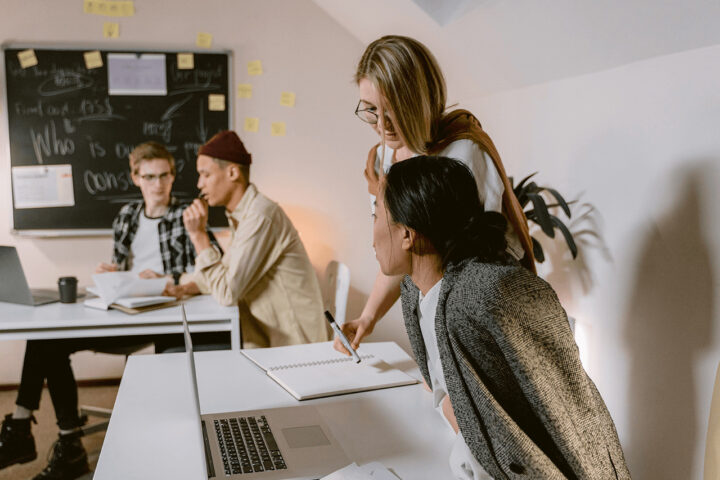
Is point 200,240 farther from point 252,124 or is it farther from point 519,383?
point 519,383

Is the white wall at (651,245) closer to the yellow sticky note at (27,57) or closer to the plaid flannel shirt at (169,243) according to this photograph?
the plaid flannel shirt at (169,243)

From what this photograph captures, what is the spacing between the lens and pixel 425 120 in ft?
4.34

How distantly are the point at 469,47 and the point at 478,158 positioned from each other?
3.75 feet

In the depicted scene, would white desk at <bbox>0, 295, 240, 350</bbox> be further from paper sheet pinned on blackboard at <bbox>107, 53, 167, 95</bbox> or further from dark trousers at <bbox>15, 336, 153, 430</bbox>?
paper sheet pinned on blackboard at <bbox>107, 53, 167, 95</bbox>

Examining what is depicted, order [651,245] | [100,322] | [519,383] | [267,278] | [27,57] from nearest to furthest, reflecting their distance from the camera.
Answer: [519,383] < [651,245] < [100,322] < [267,278] < [27,57]

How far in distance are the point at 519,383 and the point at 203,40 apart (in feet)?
9.54

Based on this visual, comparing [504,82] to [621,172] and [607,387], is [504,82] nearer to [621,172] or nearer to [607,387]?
[621,172]

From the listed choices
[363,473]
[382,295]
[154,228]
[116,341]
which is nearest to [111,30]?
[154,228]

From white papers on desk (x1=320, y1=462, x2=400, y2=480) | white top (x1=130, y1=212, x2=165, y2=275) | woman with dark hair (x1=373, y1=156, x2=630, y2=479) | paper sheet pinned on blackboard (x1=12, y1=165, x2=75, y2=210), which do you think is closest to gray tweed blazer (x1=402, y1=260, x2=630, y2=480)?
woman with dark hair (x1=373, y1=156, x2=630, y2=479)

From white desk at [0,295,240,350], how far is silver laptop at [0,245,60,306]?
5 centimetres

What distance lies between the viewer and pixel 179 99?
3.24 m

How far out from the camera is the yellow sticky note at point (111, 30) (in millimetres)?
3146

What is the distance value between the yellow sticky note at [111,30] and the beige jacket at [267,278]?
4.88 feet

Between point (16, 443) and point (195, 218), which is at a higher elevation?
point (195, 218)
